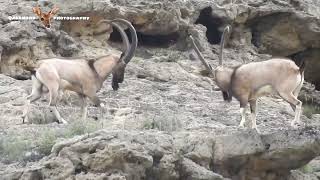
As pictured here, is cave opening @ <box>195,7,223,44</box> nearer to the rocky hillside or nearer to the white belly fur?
the rocky hillside

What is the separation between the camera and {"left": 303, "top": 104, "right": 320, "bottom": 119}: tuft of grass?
56.3 feet

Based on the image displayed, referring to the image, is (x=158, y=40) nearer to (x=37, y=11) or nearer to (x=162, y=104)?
(x=37, y=11)

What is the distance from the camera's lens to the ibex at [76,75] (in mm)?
12656

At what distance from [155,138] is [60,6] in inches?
282

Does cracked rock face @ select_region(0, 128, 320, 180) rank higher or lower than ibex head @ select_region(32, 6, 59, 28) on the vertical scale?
lower

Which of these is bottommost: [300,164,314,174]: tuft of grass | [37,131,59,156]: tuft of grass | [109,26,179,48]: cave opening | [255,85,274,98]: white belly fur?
[300,164,314,174]: tuft of grass

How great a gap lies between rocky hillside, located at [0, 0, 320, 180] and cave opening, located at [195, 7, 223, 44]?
0.10 ft

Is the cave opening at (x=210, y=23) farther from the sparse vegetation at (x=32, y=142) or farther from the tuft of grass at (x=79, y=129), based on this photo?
the sparse vegetation at (x=32, y=142)

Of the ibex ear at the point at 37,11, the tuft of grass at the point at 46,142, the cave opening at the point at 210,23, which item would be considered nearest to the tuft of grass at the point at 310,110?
the cave opening at the point at 210,23

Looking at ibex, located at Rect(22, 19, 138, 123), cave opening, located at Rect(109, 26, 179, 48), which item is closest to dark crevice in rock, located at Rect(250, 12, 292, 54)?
cave opening, located at Rect(109, 26, 179, 48)

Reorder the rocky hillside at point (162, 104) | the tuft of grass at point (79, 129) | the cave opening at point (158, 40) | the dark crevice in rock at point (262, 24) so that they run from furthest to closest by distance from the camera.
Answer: the dark crevice in rock at point (262, 24), the cave opening at point (158, 40), the tuft of grass at point (79, 129), the rocky hillside at point (162, 104)

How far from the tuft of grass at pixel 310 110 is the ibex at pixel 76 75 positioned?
5527mm

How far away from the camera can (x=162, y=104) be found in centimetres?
1387

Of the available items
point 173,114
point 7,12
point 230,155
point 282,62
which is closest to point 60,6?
point 7,12
